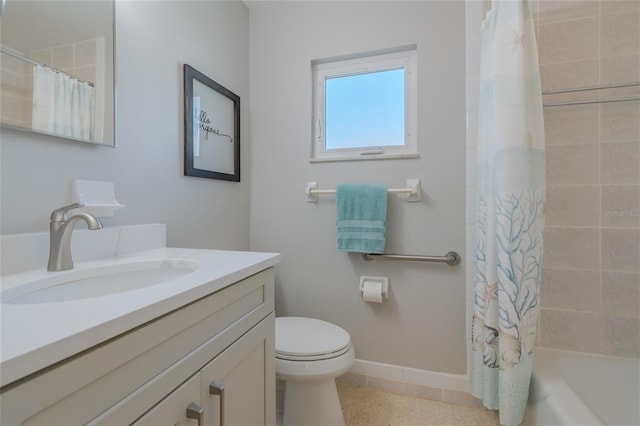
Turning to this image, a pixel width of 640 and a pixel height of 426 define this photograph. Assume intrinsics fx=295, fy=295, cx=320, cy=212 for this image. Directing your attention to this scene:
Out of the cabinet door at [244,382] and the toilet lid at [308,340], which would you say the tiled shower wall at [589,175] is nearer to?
the toilet lid at [308,340]

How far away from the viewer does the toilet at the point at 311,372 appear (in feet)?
3.90

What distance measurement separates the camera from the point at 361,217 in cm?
160

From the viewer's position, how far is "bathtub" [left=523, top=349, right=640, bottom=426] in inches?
41.3

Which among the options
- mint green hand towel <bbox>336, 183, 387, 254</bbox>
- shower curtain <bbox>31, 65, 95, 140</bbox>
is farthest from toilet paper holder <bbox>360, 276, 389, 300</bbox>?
shower curtain <bbox>31, 65, 95, 140</bbox>

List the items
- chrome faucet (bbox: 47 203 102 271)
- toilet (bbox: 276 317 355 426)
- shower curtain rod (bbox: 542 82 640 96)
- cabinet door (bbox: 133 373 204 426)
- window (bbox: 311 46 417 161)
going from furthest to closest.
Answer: window (bbox: 311 46 417 161) < shower curtain rod (bbox: 542 82 640 96) < toilet (bbox: 276 317 355 426) < chrome faucet (bbox: 47 203 102 271) < cabinet door (bbox: 133 373 204 426)

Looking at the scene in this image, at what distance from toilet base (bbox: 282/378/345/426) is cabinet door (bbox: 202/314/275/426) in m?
0.27

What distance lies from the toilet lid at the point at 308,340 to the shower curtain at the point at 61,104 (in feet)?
3.48

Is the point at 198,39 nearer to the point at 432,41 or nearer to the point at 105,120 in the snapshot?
the point at 105,120

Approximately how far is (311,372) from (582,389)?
46.4 inches

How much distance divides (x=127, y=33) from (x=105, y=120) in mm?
368

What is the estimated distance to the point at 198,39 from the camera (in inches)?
57.9

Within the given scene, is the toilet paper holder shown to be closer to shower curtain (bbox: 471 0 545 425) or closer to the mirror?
shower curtain (bbox: 471 0 545 425)

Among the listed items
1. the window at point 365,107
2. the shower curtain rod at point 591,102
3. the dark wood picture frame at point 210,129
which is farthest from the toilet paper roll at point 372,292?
the shower curtain rod at point 591,102

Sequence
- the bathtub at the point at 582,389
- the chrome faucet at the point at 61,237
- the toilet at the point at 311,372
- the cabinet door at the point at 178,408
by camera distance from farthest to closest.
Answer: the toilet at the point at 311,372, the bathtub at the point at 582,389, the chrome faucet at the point at 61,237, the cabinet door at the point at 178,408
